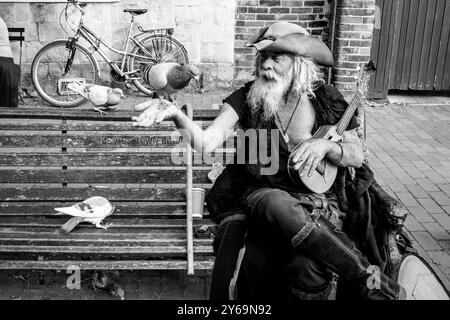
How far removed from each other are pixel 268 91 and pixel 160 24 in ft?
17.7

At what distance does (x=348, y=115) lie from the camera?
2857mm

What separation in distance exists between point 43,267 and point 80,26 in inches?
201

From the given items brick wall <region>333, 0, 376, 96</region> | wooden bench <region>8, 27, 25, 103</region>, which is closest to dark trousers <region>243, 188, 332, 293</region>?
brick wall <region>333, 0, 376, 96</region>

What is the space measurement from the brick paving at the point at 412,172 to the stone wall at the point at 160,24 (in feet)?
1.76

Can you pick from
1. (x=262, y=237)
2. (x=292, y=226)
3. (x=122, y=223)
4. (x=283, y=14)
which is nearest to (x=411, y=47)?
(x=283, y=14)

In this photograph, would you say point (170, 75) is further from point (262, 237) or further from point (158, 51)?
point (158, 51)

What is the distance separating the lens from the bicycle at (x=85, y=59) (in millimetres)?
7461

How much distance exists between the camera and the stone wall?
25.1 feet

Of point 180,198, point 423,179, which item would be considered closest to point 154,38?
point 423,179

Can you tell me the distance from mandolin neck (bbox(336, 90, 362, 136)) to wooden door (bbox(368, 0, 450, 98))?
5155 mm

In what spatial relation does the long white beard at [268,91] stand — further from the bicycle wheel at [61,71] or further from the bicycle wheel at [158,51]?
the bicycle wheel at [158,51]

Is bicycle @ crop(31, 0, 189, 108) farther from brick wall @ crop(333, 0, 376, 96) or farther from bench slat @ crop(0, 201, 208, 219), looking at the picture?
bench slat @ crop(0, 201, 208, 219)

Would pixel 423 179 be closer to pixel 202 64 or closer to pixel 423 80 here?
pixel 423 80
